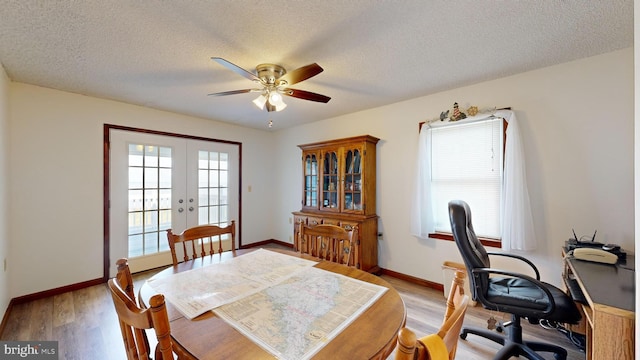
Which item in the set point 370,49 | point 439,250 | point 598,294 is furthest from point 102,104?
point 598,294

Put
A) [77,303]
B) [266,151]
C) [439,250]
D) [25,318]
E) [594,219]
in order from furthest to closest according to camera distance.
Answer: [266,151] → [439,250] → [77,303] → [25,318] → [594,219]

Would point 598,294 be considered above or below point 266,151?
below

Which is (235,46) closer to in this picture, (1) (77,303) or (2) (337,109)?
(2) (337,109)

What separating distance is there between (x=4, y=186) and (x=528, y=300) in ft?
14.4

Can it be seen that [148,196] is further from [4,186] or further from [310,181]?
[310,181]

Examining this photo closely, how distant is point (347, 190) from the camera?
136 inches

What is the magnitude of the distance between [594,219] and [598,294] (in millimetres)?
1283

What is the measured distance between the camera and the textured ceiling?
4.93 feet

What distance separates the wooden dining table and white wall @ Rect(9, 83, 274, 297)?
280 cm

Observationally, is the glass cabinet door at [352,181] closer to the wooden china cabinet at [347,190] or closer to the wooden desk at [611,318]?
the wooden china cabinet at [347,190]

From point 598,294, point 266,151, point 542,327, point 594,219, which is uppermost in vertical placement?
point 266,151

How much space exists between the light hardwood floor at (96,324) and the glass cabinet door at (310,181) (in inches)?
69.5

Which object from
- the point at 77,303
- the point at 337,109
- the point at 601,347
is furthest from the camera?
the point at 337,109

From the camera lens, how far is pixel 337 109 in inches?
139
